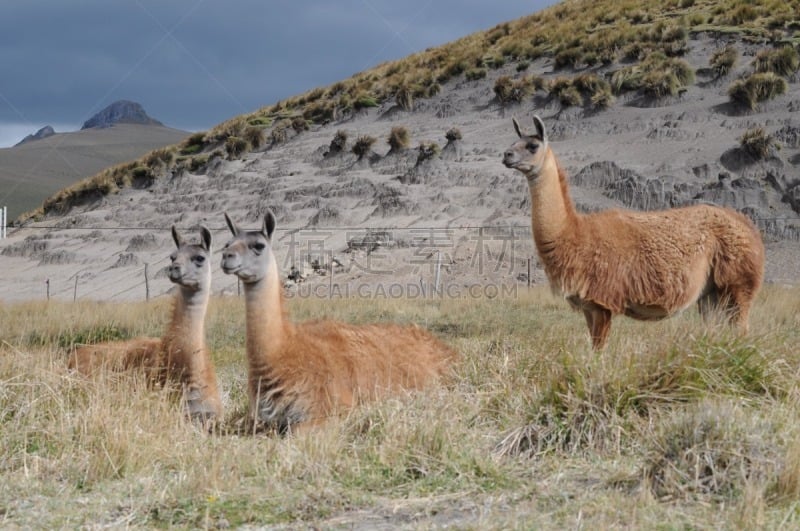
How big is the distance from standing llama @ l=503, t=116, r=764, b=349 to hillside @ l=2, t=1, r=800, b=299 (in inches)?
506

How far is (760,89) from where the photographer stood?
2722 centimetres

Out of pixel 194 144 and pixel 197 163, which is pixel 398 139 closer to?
pixel 197 163

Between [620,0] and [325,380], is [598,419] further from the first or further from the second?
[620,0]

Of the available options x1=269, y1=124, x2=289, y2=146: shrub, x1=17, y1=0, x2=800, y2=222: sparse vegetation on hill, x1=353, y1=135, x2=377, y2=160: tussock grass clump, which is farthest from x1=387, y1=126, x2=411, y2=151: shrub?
x1=269, y1=124, x2=289, y2=146: shrub

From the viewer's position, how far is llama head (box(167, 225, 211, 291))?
22.2ft

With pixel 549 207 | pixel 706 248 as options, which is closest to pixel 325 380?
pixel 549 207

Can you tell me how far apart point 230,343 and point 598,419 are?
7378mm

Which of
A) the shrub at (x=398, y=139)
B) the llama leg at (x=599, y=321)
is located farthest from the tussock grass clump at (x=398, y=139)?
the llama leg at (x=599, y=321)

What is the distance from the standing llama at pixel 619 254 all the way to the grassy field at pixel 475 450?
150cm

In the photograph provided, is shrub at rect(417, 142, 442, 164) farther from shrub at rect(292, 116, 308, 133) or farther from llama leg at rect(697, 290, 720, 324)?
llama leg at rect(697, 290, 720, 324)

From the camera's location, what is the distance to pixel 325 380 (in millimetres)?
6449

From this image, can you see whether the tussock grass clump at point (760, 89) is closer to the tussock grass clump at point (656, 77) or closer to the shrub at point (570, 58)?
the tussock grass clump at point (656, 77)

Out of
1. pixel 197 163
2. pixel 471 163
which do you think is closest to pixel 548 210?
pixel 471 163

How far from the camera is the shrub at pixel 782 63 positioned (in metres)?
28.2
